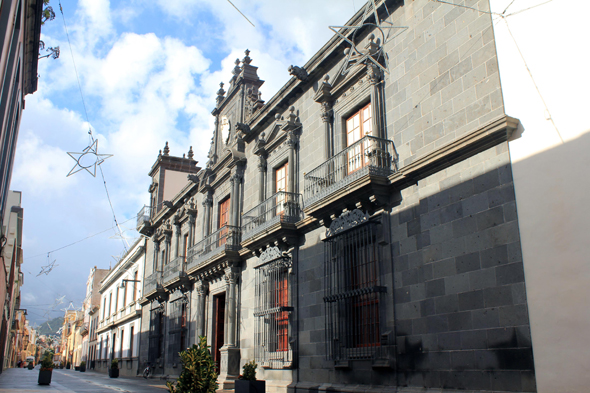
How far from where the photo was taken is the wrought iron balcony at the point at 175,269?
1972cm

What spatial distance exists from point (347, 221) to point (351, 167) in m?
1.27

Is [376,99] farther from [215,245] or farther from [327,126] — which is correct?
[215,245]

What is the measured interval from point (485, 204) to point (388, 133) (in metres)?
2.96

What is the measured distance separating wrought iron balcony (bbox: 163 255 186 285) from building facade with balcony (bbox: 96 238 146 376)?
20.0ft

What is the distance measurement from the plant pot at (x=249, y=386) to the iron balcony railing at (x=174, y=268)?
9513 mm

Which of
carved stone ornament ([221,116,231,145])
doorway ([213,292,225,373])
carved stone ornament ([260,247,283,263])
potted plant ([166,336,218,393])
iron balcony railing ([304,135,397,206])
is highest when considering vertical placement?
carved stone ornament ([221,116,231,145])

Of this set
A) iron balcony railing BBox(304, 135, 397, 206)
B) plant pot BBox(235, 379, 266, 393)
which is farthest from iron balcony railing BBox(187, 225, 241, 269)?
plant pot BBox(235, 379, 266, 393)

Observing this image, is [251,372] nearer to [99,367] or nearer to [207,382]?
[207,382]

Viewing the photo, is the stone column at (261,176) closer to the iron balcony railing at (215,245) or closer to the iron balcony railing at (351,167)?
the iron balcony railing at (215,245)

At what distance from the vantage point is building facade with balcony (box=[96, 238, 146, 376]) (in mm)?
26812

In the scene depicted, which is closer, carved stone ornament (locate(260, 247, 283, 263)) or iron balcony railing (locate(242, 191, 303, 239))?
iron balcony railing (locate(242, 191, 303, 239))

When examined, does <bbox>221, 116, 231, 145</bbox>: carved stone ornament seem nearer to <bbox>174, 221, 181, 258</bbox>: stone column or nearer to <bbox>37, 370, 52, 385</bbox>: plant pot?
<bbox>174, 221, 181, 258</bbox>: stone column

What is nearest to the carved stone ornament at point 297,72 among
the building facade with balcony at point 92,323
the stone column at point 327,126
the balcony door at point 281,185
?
the stone column at point 327,126

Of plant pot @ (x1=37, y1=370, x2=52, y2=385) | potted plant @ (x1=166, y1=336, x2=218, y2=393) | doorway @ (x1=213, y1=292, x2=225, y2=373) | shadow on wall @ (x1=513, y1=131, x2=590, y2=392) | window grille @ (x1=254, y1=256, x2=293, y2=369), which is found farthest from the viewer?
plant pot @ (x1=37, y1=370, x2=52, y2=385)
